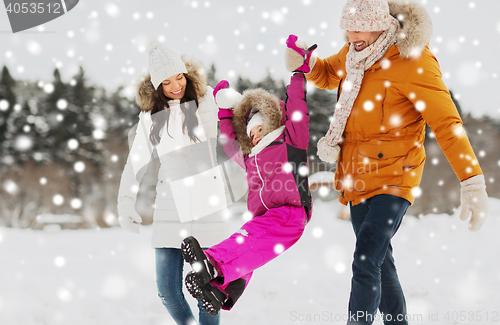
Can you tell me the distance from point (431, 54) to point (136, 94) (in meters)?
2.11

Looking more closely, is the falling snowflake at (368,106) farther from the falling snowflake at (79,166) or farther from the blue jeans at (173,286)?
the falling snowflake at (79,166)

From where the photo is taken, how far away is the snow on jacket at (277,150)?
2277 mm

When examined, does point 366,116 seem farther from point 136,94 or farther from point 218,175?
point 136,94

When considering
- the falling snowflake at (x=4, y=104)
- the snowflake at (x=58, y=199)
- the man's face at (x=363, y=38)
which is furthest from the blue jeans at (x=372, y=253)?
the falling snowflake at (x=4, y=104)

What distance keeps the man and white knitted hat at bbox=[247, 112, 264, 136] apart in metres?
0.49

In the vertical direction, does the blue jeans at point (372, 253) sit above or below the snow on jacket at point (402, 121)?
below

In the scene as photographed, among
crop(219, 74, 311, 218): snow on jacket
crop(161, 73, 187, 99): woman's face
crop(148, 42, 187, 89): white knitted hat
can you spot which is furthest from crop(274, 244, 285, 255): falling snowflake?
crop(148, 42, 187, 89): white knitted hat

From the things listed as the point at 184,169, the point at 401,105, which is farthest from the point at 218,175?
the point at 401,105

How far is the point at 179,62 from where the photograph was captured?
249 centimetres

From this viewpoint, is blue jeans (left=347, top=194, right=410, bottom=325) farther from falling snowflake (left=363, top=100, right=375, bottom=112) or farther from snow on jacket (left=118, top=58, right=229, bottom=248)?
snow on jacket (left=118, top=58, right=229, bottom=248)

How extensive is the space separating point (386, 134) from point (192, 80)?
4.83 feet

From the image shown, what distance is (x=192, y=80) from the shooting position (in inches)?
101

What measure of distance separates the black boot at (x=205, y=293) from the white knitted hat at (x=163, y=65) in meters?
1.43

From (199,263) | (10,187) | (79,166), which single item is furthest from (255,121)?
(10,187)
